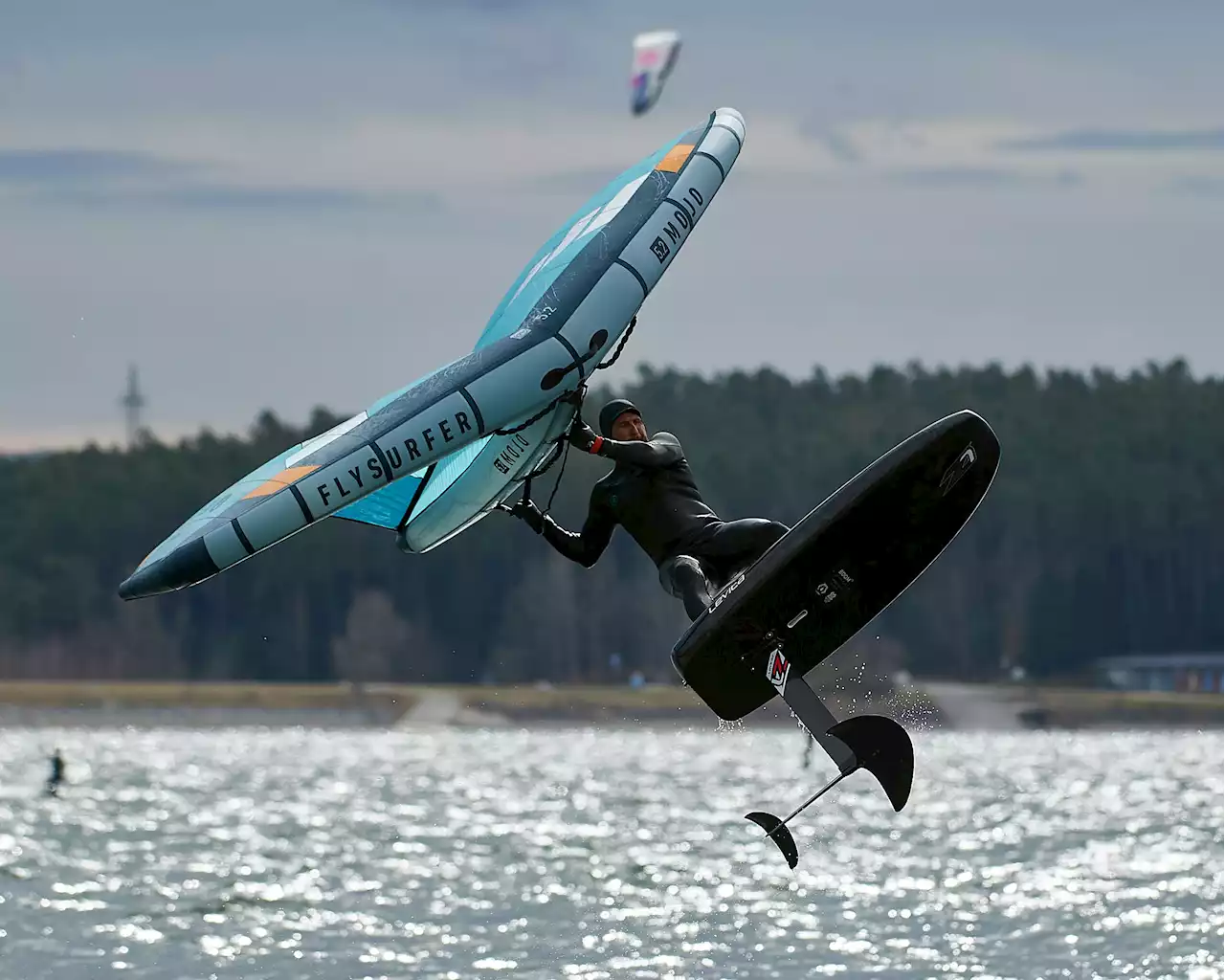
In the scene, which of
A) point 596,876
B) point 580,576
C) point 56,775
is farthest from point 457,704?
point 596,876

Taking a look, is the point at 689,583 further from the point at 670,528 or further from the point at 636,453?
the point at 636,453

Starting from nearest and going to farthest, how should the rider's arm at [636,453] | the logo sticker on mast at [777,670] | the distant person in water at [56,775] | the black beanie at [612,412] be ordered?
1. the rider's arm at [636,453]
2. the logo sticker on mast at [777,670]
3. the black beanie at [612,412]
4. the distant person in water at [56,775]

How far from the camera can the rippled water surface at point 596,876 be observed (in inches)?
1118

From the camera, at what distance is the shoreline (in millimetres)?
110875

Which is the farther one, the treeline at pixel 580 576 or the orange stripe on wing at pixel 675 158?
the treeline at pixel 580 576

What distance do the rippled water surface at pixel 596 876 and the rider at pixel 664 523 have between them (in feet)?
37.2

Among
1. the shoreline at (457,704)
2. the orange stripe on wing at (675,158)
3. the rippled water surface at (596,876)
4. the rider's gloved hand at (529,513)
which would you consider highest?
the shoreline at (457,704)

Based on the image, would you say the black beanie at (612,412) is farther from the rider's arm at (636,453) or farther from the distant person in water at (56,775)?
the distant person in water at (56,775)

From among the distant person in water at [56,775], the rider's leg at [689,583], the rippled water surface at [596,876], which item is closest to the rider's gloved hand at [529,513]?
the rider's leg at [689,583]

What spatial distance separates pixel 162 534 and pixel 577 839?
269 ft

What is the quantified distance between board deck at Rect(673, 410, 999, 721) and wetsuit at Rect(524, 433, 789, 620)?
0.25 metres

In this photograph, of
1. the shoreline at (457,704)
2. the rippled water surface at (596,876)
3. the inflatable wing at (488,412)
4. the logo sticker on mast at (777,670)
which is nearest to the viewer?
the inflatable wing at (488,412)

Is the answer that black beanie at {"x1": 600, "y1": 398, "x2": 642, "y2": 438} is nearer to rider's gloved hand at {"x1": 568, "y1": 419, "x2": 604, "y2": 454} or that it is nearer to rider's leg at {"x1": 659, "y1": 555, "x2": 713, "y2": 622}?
rider's gloved hand at {"x1": 568, "y1": 419, "x2": 604, "y2": 454}

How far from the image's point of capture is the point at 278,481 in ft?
50.2
